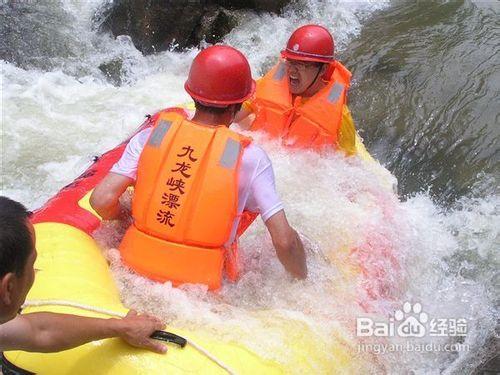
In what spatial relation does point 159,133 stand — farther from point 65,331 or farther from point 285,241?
point 65,331

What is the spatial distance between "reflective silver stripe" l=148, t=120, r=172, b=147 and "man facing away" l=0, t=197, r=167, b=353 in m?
0.72

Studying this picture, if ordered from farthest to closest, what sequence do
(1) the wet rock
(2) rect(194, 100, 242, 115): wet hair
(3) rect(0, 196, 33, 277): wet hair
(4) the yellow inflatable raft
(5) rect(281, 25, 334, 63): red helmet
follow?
(1) the wet rock < (5) rect(281, 25, 334, 63): red helmet < (2) rect(194, 100, 242, 115): wet hair < (4) the yellow inflatable raft < (3) rect(0, 196, 33, 277): wet hair

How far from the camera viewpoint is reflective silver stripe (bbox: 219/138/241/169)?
2410 mm

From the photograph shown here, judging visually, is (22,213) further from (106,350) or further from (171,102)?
(171,102)

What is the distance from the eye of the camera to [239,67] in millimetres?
2510

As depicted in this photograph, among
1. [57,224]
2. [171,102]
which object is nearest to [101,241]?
[57,224]

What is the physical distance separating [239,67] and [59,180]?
9.35ft

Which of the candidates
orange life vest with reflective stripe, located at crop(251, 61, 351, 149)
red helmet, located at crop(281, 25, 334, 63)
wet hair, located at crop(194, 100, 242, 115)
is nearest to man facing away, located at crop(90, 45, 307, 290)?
wet hair, located at crop(194, 100, 242, 115)

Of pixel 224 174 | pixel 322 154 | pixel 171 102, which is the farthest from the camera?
pixel 171 102

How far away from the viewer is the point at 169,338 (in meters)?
2.12

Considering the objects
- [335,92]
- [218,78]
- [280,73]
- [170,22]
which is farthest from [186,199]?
[170,22]

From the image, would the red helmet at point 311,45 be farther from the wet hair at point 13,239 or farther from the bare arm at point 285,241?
the wet hair at point 13,239

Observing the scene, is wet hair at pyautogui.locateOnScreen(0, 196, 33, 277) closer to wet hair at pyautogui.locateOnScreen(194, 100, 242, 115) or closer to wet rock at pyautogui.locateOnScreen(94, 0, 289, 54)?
wet hair at pyautogui.locateOnScreen(194, 100, 242, 115)

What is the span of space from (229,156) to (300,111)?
1.57 meters
